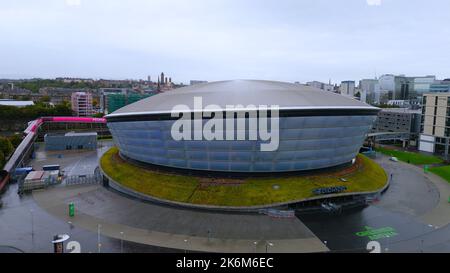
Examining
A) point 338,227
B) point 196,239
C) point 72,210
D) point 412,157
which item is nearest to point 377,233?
point 338,227

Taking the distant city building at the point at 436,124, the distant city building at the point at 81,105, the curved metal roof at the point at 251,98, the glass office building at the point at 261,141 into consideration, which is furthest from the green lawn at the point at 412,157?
the distant city building at the point at 81,105

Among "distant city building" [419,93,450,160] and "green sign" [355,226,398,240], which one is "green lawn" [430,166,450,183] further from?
"green sign" [355,226,398,240]

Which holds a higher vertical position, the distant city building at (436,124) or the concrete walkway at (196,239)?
the distant city building at (436,124)

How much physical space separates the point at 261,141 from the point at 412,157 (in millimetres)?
47130

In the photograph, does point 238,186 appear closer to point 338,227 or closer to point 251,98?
point 251,98

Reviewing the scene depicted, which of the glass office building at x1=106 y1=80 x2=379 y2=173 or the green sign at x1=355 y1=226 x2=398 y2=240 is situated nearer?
the green sign at x1=355 y1=226 x2=398 y2=240

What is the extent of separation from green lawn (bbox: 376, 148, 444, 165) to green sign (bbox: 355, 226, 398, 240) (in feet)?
130

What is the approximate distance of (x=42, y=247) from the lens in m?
25.3

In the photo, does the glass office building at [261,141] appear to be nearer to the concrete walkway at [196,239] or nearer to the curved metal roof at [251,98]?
the curved metal roof at [251,98]

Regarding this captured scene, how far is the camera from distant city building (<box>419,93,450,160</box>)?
69.9m

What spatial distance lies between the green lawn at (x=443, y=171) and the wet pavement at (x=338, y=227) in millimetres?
10890

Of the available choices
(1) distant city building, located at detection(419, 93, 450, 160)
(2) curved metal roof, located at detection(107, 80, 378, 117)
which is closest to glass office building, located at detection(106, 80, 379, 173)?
(2) curved metal roof, located at detection(107, 80, 378, 117)

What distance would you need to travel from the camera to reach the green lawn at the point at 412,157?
63219mm

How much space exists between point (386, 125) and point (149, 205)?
78044mm
